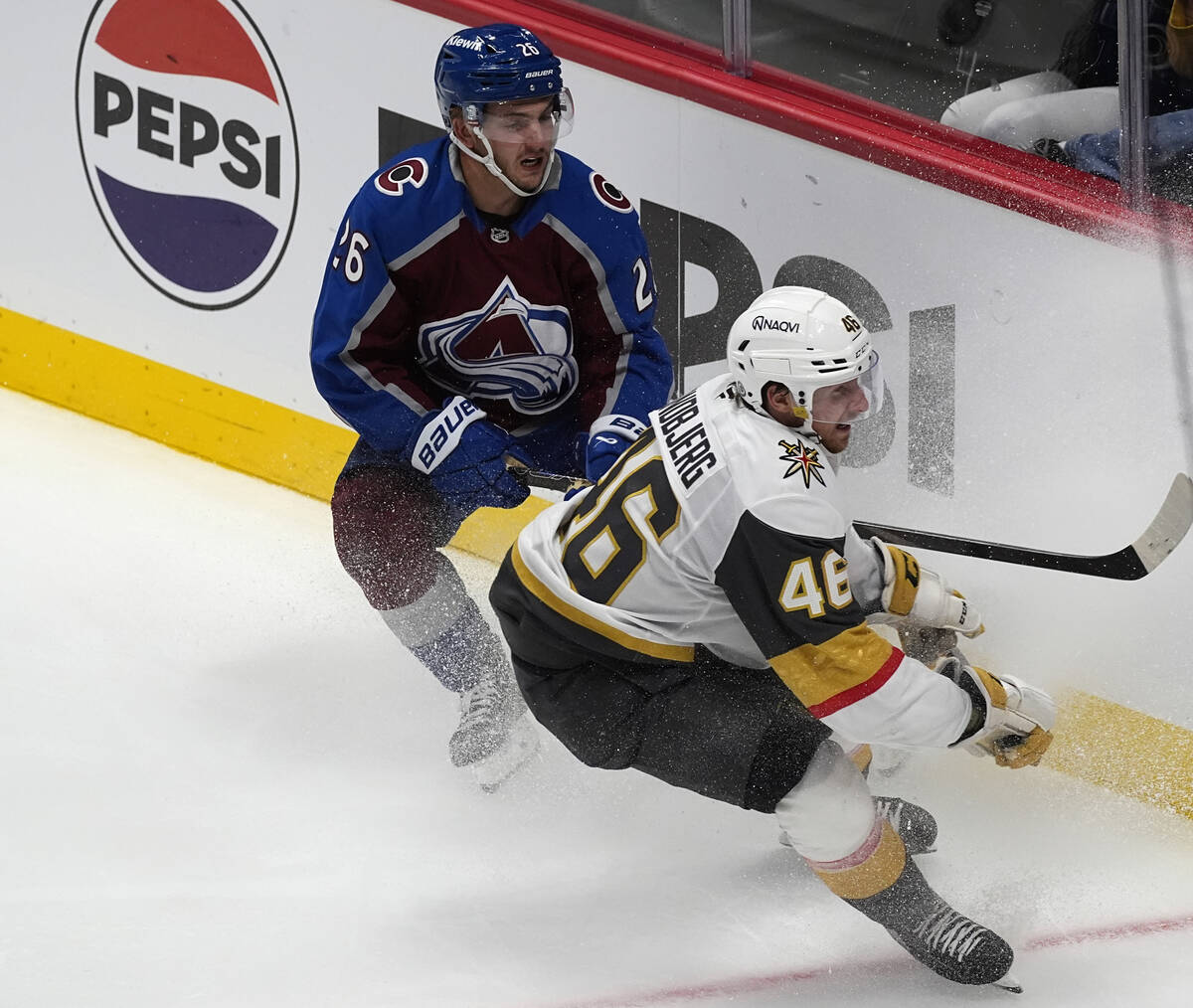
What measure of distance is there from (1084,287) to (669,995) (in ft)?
4.65

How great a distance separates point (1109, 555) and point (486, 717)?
3.66ft

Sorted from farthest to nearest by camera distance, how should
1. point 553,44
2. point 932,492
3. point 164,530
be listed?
point 164,530
point 553,44
point 932,492

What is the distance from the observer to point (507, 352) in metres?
3.33

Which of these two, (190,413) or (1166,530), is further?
(190,413)

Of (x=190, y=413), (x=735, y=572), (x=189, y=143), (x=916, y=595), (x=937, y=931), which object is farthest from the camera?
(x=190, y=413)

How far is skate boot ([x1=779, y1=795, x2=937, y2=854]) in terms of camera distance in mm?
3094

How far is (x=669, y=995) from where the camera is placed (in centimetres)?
273

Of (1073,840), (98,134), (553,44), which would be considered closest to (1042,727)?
(1073,840)

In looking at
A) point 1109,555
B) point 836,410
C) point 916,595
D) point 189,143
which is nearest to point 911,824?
point 916,595

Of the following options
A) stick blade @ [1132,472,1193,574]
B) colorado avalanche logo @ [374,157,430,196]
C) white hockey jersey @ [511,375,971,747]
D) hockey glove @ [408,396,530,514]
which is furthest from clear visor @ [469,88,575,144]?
stick blade @ [1132,472,1193,574]

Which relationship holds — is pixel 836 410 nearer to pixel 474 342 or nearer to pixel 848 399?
pixel 848 399

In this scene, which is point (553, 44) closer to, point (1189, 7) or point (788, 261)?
point (788, 261)

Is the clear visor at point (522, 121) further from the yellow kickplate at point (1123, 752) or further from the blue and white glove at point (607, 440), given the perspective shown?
the yellow kickplate at point (1123, 752)

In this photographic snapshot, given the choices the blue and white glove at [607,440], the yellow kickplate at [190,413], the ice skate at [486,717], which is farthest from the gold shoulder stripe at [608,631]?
the yellow kickplate at [190,413]
